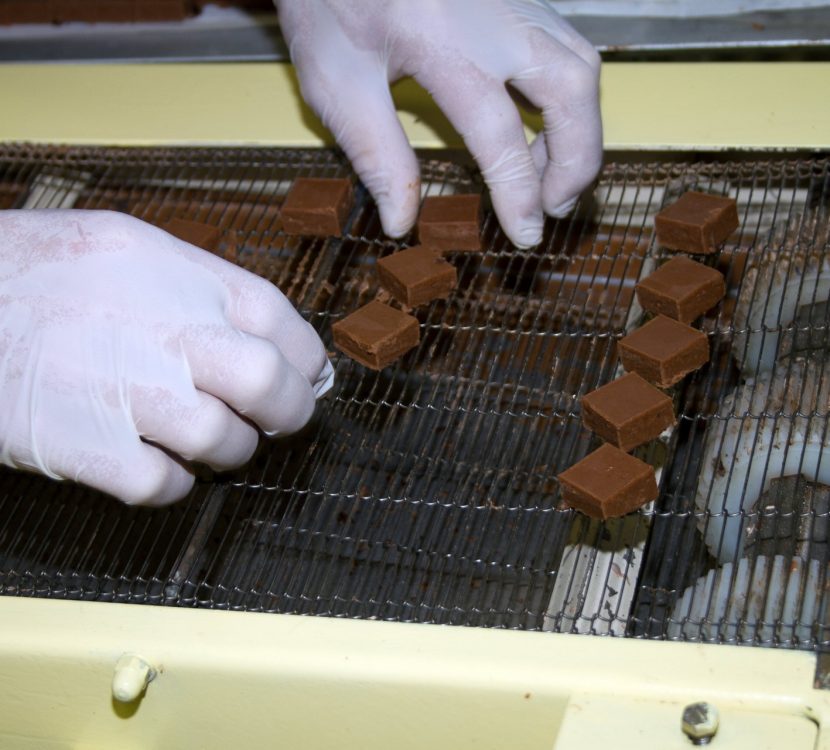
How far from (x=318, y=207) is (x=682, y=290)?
0.64 m

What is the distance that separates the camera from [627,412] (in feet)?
4.50

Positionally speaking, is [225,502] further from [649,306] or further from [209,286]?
[649,306]

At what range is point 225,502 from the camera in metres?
1.52

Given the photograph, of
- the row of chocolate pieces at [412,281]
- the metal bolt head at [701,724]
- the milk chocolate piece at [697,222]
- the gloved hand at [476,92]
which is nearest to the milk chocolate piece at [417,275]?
the row of chocolate pieces at [412,281]

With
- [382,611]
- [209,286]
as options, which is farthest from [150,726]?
[209,286]

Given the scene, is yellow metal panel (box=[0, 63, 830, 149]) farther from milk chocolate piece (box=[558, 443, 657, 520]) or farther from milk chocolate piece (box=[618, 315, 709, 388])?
milk chocolate piece (box=[558, 443, 657, 520])

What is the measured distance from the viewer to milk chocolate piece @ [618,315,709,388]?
1.45 m

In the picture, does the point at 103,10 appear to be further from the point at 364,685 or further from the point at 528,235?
the point at 364,685

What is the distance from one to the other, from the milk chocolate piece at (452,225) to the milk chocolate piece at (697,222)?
31cm

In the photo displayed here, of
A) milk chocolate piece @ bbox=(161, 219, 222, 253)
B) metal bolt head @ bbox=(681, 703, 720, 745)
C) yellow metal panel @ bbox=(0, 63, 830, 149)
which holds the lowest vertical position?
metal bolt head @ bbox=(681, 703, 720, 745)

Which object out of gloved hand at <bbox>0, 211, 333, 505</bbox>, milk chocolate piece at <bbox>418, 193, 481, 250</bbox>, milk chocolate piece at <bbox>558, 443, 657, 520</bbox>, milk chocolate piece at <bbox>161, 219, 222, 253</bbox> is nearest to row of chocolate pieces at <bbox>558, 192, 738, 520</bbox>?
milk chocolate piece at <bbox>558, 443, 657, 520</bbox>

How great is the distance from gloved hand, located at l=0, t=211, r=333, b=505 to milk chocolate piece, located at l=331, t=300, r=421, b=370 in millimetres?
188

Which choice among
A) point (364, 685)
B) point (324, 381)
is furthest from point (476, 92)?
point (364, 685)

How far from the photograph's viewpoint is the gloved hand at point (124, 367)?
1.30 metres
